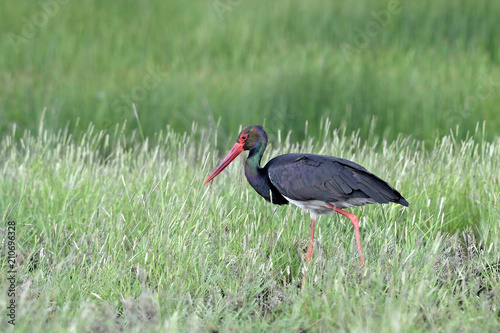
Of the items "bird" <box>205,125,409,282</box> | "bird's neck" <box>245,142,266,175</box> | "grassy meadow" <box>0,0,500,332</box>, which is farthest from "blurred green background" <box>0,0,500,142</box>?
"bird" <box>205,125,409,282</box>

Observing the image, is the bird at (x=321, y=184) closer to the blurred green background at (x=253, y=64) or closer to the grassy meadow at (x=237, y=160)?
the grassy meadow at (x=237, y=160)

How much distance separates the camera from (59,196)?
14.8 ft

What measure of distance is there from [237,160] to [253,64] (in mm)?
3361

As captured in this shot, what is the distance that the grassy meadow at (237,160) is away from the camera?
3.11 m

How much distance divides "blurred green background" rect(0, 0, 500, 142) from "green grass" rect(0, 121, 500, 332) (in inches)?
90.4

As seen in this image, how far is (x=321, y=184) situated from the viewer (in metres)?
3.60

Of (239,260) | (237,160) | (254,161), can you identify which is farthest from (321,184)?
(237,160)

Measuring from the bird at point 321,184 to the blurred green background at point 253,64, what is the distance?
2.89 meters

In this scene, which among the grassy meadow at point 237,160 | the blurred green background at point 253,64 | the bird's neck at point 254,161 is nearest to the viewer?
the grassy meadow at point 237,160

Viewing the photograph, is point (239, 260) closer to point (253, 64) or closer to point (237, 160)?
point (237, 160)

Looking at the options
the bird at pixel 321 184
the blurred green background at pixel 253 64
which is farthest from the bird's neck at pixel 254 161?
the blurred green background at pixel 253 64

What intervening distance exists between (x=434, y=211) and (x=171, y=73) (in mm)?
4613

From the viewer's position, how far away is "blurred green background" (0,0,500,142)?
7105 mm

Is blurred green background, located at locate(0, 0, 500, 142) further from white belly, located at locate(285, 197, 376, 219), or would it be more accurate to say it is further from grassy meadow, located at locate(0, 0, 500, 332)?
white belly, located at locate(285, 197, 376, 219)
